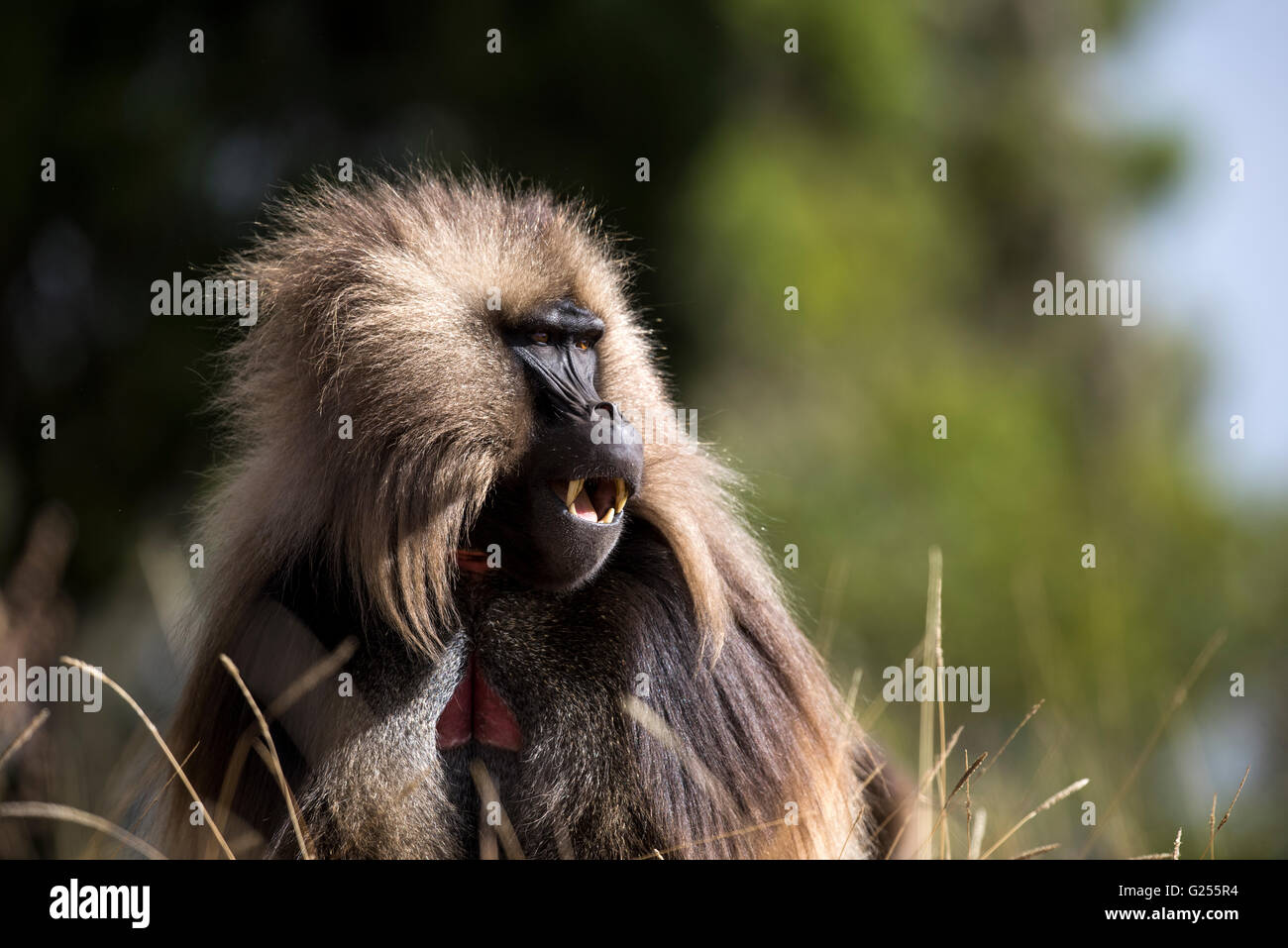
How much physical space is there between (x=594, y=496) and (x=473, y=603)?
446 mm

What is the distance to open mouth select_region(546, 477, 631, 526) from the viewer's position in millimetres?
3539

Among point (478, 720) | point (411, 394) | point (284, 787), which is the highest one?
point (411, 394)

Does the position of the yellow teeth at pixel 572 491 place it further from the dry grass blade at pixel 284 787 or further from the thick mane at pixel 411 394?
the dry grass blade at pixel 284 787

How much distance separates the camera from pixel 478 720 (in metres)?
3.57

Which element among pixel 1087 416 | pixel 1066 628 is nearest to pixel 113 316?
pixel 1066 628

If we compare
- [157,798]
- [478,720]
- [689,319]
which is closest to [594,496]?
[478,720]

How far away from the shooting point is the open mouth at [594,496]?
354 centimetres

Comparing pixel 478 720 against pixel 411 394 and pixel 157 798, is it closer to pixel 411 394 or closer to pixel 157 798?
pixel 411 394

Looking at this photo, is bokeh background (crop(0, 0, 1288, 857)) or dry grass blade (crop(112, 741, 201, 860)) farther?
bokeh background (crop(0, 0, 1288, 857))

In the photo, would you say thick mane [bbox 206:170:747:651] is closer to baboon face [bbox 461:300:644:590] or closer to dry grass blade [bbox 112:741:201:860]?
baboon face [bbox 461:300:644:590]

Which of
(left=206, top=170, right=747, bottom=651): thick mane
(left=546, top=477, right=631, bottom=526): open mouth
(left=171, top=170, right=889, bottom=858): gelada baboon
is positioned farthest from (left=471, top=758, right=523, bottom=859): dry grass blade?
(left=546, top=477, right=631, bottom=526): open mouth

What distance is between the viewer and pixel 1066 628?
42.1ft
